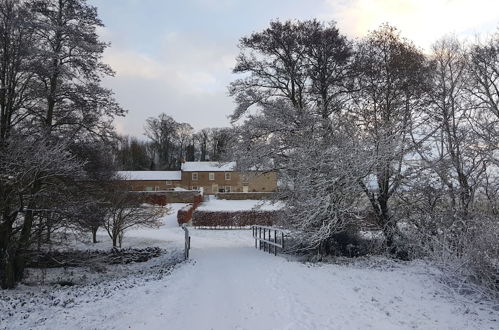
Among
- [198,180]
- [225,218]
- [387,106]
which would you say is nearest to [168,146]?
[198,180]

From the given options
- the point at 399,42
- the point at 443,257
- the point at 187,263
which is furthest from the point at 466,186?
the point at 187,263

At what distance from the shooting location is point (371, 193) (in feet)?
52.1

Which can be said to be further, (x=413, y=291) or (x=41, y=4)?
(x=41, y=4)

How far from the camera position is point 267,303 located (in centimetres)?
800

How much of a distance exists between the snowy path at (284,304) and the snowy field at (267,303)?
16mm

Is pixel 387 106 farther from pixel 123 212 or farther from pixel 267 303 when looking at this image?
pixel 123 212

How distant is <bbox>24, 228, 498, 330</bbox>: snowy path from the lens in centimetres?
683

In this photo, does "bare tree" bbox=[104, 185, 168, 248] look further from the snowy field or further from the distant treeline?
the distant treeline

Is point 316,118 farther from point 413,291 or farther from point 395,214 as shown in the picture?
point 413,291

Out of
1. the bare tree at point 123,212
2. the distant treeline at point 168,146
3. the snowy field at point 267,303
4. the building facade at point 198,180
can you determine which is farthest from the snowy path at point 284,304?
the distant treeline at point 168,146

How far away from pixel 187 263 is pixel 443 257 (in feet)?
27.3

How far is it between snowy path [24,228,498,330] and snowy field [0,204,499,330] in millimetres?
16

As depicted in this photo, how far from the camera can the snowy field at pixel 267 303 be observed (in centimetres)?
689

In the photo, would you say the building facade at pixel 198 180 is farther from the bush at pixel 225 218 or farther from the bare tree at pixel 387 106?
the bare tree at pixel 387 106
